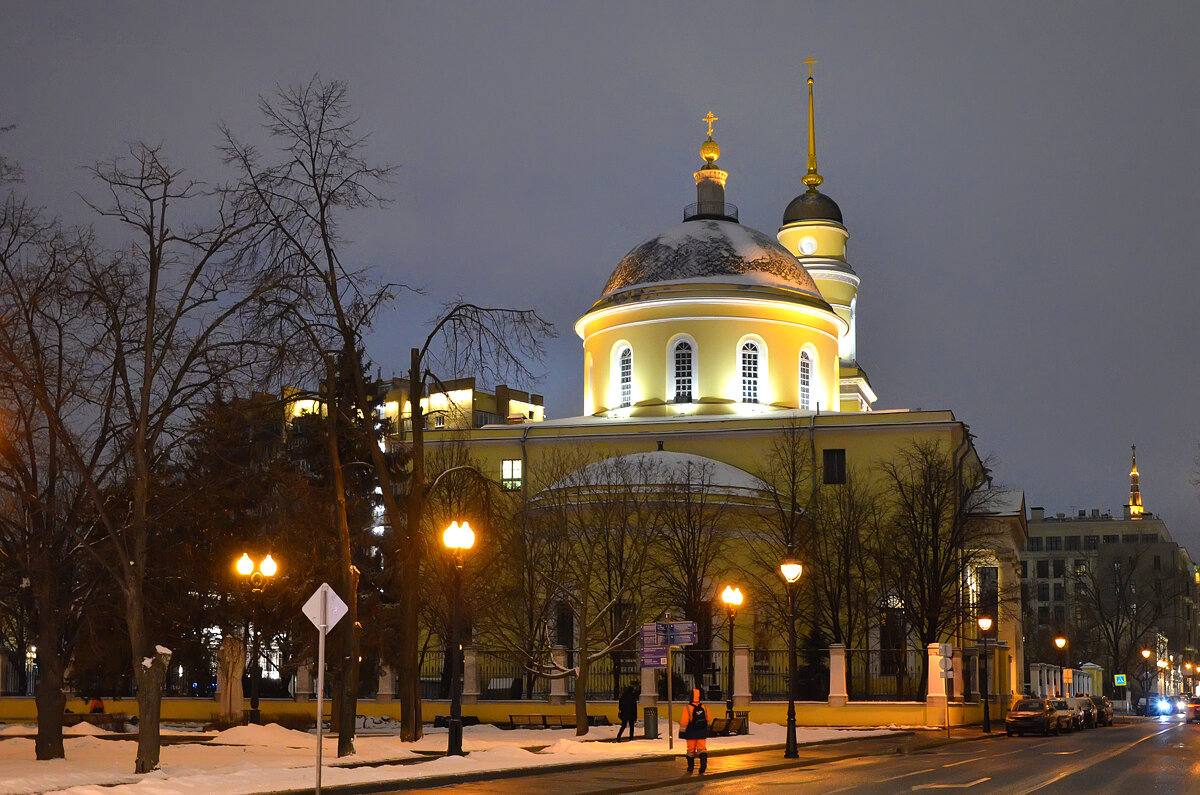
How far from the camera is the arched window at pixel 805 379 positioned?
6131cm

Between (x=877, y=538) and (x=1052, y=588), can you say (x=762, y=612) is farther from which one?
(x=1052, y=588)

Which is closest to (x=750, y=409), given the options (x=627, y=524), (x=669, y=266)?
(x=669, y=266)

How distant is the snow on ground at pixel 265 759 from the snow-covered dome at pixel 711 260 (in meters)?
27.1

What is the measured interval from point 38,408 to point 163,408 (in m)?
2.89

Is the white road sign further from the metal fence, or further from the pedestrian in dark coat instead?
the metal fence

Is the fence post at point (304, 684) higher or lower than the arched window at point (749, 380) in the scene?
lower

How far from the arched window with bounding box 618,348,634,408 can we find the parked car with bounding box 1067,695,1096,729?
2068cm

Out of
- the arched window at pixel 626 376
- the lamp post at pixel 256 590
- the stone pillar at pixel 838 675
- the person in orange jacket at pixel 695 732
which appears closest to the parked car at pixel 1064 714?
the stone pillar at pixel 838 675

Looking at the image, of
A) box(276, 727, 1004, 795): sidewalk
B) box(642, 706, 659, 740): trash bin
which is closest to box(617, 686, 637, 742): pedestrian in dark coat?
box(642, 706, 659, 740): trash bin

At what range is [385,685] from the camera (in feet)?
151

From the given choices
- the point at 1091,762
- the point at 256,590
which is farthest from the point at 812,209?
the point at 1091,762

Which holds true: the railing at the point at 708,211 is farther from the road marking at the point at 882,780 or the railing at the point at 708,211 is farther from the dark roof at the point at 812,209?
the road marking at the point at 882,780

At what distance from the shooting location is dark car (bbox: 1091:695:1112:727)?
56831 mm

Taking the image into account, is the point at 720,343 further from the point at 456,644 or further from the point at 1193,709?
the point at 456,644
